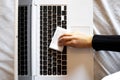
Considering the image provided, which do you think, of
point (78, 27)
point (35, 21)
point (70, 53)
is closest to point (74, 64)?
point (70, 53)

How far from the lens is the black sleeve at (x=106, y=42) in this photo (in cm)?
108

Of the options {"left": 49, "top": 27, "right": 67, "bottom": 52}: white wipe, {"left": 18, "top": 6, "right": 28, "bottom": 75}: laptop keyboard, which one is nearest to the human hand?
{"left": 49, "top": 27, "right": 67, "bottom": 52}: white wipe

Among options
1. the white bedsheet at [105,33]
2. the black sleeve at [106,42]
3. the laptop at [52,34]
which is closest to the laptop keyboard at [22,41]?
the laptop at [52,34]

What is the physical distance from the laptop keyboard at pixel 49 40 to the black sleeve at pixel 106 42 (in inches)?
6.4

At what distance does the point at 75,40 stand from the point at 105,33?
156 millimetres

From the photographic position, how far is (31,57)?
1.11m

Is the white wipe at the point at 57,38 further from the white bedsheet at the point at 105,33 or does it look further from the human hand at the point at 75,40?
the white bedsheet at the point at 105,33

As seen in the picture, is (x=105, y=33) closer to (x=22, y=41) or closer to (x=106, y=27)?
(x=106, y=27)

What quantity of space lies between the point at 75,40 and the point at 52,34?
122 mm

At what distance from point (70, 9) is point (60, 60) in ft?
0.87

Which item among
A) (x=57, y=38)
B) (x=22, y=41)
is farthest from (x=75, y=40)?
(x=22, y=41)

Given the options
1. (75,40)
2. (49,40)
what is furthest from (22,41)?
(75,40)

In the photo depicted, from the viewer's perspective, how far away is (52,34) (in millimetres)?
1154

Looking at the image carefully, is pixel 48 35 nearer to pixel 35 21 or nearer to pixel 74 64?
pixel 35 21
